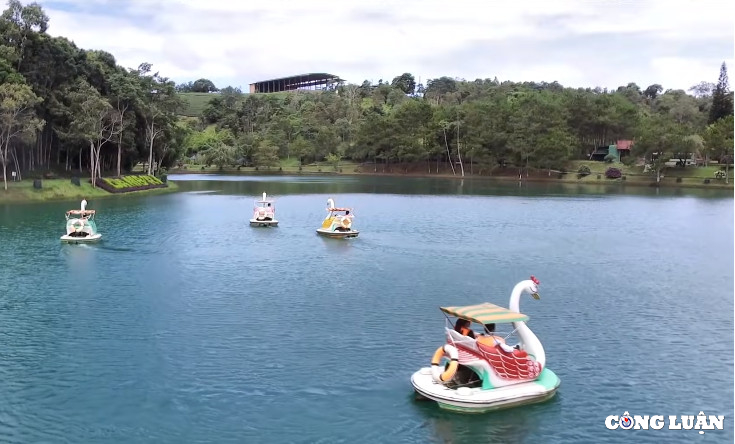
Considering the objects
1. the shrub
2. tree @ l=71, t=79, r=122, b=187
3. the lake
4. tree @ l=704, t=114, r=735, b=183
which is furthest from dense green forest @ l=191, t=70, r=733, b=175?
tree @ l=71, t=79, r=122, b=187

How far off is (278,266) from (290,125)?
412ft

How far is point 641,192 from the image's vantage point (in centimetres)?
8512

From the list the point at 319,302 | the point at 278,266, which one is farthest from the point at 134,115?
the point at 319,302

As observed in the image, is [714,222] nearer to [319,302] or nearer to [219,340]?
[319,302]

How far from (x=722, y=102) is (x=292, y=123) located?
92.2m

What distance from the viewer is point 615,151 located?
115250 mm

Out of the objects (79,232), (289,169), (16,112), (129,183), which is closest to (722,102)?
(289,169)

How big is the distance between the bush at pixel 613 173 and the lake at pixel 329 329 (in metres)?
59.2

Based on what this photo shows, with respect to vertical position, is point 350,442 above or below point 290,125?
below

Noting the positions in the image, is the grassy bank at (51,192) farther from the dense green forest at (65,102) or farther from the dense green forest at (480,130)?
the dense green forest at (480,130)

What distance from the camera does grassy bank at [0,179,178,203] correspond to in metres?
61.8

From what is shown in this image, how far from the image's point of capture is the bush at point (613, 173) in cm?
10388

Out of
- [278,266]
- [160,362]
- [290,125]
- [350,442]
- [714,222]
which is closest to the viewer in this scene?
[350,442]

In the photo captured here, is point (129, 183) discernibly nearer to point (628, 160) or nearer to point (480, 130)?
point (480, 130)
